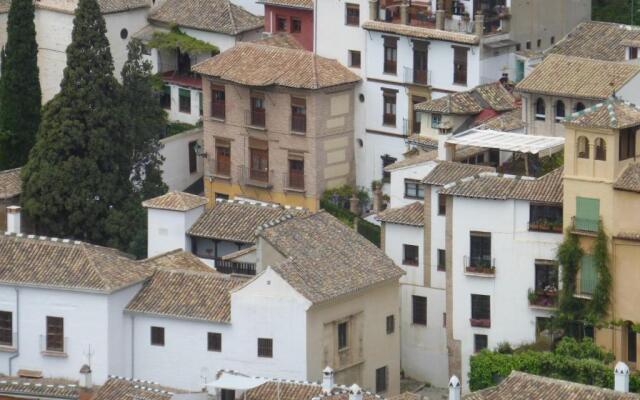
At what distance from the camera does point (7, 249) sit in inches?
4252

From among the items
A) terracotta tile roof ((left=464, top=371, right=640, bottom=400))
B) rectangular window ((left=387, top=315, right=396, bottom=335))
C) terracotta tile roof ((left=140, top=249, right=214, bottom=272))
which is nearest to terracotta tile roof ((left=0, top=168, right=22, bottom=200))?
terracotta tile roof ((left=140, top=249, right=214, bottom=272))

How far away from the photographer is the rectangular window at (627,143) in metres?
103

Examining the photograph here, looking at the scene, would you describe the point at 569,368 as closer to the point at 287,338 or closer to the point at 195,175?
the point at 287,338

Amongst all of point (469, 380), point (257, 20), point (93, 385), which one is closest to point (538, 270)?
point (469, 380)

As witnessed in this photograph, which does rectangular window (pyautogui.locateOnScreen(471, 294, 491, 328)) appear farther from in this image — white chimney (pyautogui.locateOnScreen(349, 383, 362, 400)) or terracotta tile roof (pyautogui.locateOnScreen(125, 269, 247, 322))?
white chimney (pyautogui.locateOnScreen(349, 383, 362, 400))

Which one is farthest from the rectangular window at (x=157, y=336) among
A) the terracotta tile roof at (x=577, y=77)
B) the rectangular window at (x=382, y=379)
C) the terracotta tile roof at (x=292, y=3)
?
the terracotta tile roof at (x=292, y=3)

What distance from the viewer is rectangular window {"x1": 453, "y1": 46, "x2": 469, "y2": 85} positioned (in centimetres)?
11719

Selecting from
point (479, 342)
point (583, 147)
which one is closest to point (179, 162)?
point (479, 342)

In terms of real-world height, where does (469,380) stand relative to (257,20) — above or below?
below

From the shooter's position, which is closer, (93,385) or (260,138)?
(93,385)

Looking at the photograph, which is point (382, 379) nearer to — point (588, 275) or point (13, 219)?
point (588, 275)

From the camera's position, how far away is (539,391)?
96.1 metres

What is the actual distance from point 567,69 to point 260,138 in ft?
44.0

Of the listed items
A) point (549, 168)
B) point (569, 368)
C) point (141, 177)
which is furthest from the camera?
point (141, 177)
